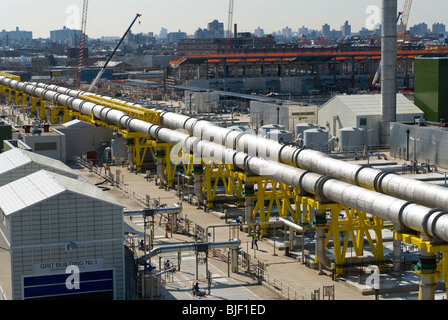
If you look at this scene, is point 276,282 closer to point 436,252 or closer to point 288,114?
point 436,252

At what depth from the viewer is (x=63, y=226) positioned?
3269 centimetres

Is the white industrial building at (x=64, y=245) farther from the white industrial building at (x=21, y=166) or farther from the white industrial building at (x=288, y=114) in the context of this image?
the white industrial building at (x=288, y=114)

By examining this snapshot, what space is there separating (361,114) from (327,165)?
120 ft

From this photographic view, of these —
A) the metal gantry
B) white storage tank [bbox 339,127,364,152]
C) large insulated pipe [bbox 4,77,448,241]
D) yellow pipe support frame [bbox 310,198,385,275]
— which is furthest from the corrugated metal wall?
yellow pipe support frame [bbox 310,198,385,275]

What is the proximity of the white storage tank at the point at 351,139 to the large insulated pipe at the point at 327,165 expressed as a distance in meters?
17.2

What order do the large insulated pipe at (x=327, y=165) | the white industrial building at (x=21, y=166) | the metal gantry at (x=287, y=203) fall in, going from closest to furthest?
the metal gantry at (x=287, y=203) → the large insulated pipe at (x=327, y=165) → the white industrial building at (x=21, y=166)

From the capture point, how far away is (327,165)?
136 ft

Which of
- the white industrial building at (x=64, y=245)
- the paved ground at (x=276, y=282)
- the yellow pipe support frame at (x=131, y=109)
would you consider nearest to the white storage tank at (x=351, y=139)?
the yellow pipe support frame at (x=131, y=109)

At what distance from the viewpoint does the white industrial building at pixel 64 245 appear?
3238 cm

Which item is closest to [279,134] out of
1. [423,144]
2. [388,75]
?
[423,144]

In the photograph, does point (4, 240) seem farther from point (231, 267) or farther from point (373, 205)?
point (373, 205)

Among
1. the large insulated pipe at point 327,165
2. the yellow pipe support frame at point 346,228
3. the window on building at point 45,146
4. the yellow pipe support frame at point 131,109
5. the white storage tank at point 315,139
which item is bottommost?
the yellow pipe support frame at point 346,228
